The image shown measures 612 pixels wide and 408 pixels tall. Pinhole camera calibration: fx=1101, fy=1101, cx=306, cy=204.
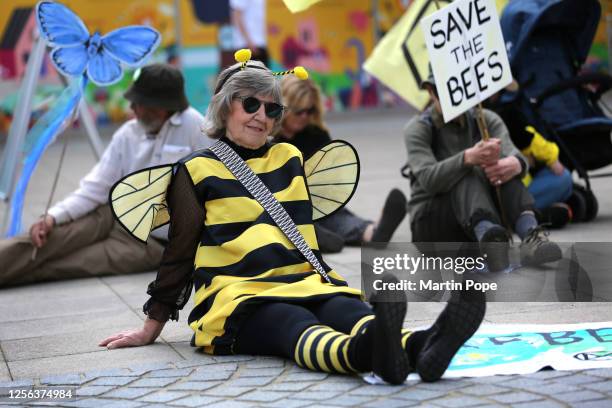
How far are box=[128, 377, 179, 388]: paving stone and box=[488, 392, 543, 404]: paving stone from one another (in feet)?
3.77

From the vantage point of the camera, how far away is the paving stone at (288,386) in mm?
3707

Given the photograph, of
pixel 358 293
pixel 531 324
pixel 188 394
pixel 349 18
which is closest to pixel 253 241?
pixel 358 293

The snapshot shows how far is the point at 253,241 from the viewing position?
13.9 ft

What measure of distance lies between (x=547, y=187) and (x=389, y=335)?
13.4 feet

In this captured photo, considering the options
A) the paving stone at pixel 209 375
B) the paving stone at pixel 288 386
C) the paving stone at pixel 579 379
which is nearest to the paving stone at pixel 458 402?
the paving stone at pixel 579 379

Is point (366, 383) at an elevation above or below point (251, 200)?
below

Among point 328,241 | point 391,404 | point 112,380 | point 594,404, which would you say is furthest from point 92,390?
point 328,241

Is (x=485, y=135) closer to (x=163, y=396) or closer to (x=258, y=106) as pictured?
(x=258, y=106)

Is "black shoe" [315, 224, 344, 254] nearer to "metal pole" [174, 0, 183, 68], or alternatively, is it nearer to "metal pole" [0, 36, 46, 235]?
"metal pole" [0, 36, 46, 235]

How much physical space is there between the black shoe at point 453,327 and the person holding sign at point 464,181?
82.3 inches

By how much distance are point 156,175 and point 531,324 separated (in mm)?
1644

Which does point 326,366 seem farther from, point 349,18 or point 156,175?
point 349,18

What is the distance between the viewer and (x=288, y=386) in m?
3.74

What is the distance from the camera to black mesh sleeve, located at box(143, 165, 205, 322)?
4281 millimetres
